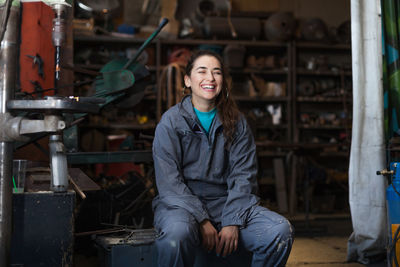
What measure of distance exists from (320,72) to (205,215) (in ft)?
15.2

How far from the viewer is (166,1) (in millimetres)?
6344

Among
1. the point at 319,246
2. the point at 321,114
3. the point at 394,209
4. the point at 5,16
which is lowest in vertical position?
the point at 319,246

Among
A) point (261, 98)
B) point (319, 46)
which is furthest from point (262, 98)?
point (319, 46)

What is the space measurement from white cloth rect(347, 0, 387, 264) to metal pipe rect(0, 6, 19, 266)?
2048 millimetres

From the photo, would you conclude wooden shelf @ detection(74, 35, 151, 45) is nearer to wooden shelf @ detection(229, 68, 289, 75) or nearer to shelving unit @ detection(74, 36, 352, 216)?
shelving unit @ detection(74, 36, 352, 216)

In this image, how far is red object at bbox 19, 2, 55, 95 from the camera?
2773mm

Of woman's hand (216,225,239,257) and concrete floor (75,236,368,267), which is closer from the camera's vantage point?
woman's hand (216,225,239,257)

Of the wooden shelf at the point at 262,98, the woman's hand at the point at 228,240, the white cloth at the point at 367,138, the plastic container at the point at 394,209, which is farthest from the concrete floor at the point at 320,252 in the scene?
the wooden shelf at the point at 262,98

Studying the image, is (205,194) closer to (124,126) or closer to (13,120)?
(13,120)

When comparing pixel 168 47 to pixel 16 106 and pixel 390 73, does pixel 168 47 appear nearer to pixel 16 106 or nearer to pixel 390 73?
pixel 390 73

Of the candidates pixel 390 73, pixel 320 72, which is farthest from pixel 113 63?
pixel 320 72

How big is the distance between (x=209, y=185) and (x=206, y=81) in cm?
49

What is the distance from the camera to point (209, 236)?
1.87 metres

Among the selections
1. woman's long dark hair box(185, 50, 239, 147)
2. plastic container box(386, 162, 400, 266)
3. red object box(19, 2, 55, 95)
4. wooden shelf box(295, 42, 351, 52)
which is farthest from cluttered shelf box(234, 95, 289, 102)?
plastic container box(386, 162, 400, 266)
